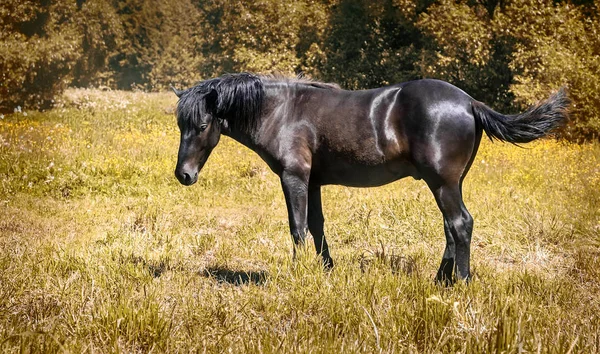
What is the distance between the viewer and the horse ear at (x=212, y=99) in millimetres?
5026

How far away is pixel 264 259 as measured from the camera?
588cm

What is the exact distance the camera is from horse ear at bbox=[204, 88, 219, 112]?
503cm

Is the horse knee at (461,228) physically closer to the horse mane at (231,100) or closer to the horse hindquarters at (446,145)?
the horse hindquarters at (446,145)

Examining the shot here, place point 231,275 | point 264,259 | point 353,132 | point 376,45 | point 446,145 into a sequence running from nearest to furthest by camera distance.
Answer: point 446,145 → point 353,132 → point 231,275 → point 264,259 → point 376,45

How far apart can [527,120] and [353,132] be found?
146cm

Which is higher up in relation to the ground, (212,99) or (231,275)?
(212,99)

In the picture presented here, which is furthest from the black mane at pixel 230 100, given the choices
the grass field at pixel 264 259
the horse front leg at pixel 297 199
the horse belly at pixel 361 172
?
the grass field at pixel 264 259

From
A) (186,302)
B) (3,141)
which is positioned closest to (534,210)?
(186,302)

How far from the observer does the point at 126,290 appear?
394 cm

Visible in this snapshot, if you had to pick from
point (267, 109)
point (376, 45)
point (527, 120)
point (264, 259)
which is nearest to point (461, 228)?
point (527, 120)

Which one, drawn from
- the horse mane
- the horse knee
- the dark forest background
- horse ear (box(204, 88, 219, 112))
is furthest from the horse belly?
the dark forest background

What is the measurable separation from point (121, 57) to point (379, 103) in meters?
60.7

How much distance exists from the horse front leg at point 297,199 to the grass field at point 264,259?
0.32m

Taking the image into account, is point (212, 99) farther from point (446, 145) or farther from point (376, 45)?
Result: point (376, 45)
